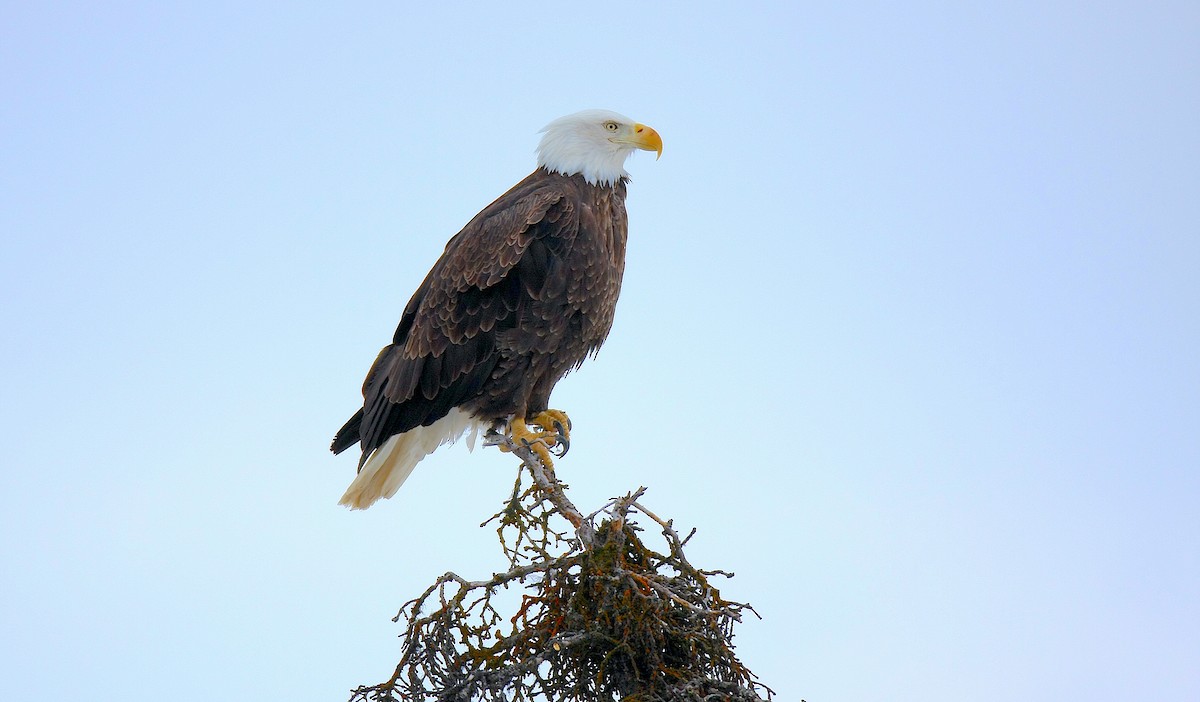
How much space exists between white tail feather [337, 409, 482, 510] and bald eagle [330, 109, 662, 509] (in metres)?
0.05

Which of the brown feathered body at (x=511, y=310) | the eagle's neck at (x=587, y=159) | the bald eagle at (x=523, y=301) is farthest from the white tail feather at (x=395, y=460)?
the eagle's neck at (x=587, y=159)

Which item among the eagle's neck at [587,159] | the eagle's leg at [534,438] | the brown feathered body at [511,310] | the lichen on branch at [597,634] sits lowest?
the lichen on branch at [597,634]

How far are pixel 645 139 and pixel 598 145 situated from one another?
0.25m

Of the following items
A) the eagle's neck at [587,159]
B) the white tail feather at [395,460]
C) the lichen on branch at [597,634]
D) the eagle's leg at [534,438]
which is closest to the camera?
the lichen on branch at [597,634]

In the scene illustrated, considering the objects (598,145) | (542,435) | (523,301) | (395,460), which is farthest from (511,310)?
(395,460)

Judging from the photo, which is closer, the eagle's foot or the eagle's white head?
the eagle's foot

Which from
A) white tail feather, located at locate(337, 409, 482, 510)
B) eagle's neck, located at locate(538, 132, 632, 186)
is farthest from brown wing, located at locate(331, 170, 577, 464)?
white tail feather, located at locate(337, 409, 482, 510)

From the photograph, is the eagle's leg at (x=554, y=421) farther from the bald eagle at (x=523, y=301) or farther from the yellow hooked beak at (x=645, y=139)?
the yellow hooked beak at (x=645, y=139)

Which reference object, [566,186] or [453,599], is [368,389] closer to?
[566,186]

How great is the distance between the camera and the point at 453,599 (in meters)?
4.44

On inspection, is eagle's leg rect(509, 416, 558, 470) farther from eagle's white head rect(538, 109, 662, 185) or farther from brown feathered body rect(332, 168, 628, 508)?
eagle's white head rect(538, 109, 662, 185)

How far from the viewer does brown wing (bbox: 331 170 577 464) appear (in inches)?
242

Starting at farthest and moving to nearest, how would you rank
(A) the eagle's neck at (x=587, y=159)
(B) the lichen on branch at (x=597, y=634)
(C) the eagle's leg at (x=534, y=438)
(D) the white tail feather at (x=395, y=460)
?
(D) the white tail feather at (x=395, y=460) → (A) the eagle's neck at (x=587, y=159) → (C) the eagle's leg at (x=534, y=438) → (B) the lichen on branch at (x=597, y=634)

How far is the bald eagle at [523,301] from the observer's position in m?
6.16
